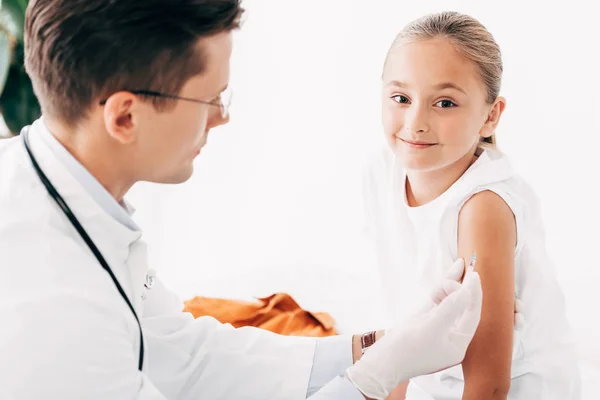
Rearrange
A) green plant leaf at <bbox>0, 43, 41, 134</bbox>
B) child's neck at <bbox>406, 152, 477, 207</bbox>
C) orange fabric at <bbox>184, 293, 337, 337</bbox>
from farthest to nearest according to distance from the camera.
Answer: green plant leaf at <bbox>0, 43, 41, 134</bbox>
orange fabric at <bbox>184, 293, 337, 337</bbox>
child's neck at <bbox>406, 152, 477, 207</bbox>

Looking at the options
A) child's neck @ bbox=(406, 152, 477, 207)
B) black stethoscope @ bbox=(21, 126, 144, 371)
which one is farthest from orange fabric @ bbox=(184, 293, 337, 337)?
black stethoscope @ bbox=(21, 126, 144, 371)

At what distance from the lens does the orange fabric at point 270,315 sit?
2.28 meters

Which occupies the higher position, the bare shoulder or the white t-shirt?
the bare shoulder

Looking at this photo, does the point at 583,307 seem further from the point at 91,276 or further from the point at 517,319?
the point at 91,276

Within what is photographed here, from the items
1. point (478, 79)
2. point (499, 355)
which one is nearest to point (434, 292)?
point (499, 355)

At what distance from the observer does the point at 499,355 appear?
1.49 metres

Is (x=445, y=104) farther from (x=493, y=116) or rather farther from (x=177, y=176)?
(x=177, y=176)

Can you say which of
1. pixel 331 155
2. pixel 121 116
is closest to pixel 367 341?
pixel 121 116

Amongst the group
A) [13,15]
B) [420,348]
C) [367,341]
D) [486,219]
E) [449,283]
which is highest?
[13,15]

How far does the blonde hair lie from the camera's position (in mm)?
1531

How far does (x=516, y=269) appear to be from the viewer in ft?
5.34

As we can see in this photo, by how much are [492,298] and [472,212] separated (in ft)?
0.59

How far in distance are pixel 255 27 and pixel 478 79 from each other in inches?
67.0

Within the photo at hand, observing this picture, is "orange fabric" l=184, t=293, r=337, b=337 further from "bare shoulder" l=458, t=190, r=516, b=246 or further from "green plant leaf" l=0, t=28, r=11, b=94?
"green plant leaf" l=0, t=28, r=11, b=94
